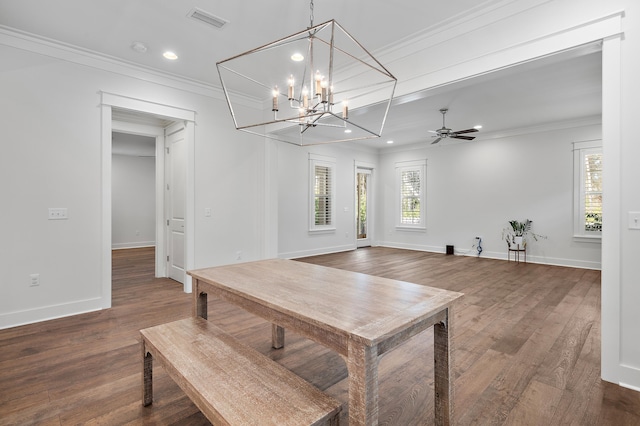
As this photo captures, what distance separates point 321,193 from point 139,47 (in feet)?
15.9

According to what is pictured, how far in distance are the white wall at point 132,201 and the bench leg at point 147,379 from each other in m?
8.30

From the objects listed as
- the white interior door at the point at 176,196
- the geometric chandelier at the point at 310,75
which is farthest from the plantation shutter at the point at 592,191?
the white interior door at the point at 176,196

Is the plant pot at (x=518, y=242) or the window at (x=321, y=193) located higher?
the window at (x=321, y=193)

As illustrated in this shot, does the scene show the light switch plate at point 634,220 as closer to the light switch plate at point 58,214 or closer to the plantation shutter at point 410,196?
the light switch plate at point 58,214

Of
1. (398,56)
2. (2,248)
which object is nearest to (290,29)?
(398,56)

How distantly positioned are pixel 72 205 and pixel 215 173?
1.77 metres

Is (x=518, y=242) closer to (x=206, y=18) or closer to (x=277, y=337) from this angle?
(x=277, y=337)

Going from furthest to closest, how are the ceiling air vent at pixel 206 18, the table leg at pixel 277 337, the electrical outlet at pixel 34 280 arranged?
the electrical outlet at pixel 34 280 < the ceiling air vent at pixel 206 18 < the table leg at pixel 277 337

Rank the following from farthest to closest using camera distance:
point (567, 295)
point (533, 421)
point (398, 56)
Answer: point (567, 295) < point (398, 56) < point (533, 421)

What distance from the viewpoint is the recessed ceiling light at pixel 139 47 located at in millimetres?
3382

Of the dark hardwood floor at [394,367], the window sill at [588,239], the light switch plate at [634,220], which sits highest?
the light switch plate at [634,220]

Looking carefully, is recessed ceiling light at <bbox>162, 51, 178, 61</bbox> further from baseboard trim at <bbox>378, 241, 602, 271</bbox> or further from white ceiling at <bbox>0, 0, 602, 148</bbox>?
baseboard trim at <bbox>378, 241, 602, 271</bbox>

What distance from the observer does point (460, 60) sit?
2.86 m

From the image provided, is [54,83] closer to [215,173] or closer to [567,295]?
[215,173]
